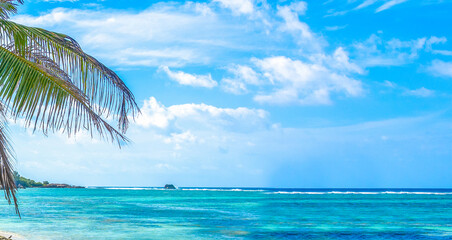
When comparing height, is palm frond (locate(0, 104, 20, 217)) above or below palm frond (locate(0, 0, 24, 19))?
below

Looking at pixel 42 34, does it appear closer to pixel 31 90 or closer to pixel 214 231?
pixel 31 90

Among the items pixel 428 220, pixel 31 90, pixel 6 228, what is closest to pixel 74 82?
pixel 31 90

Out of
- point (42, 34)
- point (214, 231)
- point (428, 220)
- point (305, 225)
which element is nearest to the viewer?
point (42, 34)

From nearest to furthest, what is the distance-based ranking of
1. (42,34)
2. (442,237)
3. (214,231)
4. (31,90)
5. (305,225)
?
(31,90), (42,34), (442,237), (214,231), (305,225)

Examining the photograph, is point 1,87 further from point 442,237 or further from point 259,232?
point 442,237

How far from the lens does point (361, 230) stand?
2309cm

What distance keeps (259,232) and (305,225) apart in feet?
14.5

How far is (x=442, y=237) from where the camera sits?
20.5 metres

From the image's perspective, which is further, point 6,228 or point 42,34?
point 6,228

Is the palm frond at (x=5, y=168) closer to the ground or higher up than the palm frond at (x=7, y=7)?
closer to the ground

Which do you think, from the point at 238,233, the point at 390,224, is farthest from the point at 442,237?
the point at 238,233

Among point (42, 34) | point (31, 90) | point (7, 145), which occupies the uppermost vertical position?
point (42, 34)

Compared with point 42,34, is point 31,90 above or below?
below

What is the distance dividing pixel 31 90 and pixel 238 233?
16.8 metres
